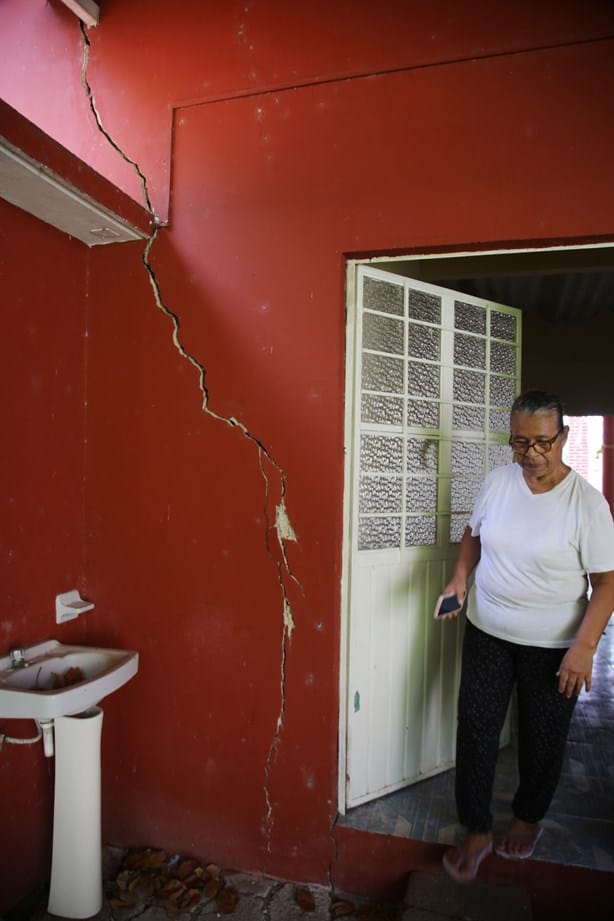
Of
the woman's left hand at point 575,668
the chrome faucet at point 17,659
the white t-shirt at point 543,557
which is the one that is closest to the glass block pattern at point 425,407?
the white t-shirt at point 543,557

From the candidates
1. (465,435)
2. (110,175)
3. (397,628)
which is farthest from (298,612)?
(110,175)

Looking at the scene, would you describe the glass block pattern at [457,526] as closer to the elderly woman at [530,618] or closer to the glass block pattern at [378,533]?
the glass block pattern at [378,533]

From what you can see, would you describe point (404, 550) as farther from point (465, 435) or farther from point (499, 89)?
point (499, 89)

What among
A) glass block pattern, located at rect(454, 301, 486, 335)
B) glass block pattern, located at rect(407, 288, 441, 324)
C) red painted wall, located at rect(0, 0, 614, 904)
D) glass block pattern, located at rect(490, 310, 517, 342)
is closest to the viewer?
red painted wall, located at rect(0, 0, 614, 904)

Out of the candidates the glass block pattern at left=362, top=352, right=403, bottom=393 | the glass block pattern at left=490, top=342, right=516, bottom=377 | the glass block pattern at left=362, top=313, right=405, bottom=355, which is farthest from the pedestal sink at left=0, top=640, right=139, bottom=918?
the glass block pattern at left=490, top=342, right=516, bottom=377

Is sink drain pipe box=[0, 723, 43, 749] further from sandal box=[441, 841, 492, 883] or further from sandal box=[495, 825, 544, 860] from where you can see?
sandal box=[495, 825, 544, 860]

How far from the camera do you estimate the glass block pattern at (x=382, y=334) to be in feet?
7.74

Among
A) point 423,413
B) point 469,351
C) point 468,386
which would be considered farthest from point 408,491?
point 469,351

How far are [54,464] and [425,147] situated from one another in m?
1.72

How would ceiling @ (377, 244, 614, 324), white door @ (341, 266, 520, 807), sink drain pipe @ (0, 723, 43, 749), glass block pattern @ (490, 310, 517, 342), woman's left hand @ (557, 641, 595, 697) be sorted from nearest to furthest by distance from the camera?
woman's left hand @ (557, 641, 595, 697), sink drain pipe @ (0, 723, 43, 749), white door @ (341, 266, 520, 807), glass block pattern @ (490, 310, 517, 342), ceiling @ (377, 244, 614, 324)

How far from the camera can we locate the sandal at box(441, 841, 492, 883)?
201 centimetres

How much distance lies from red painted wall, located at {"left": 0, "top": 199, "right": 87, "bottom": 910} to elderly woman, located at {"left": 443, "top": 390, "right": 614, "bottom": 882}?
4.73 feet

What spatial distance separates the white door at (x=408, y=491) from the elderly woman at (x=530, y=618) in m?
0.38

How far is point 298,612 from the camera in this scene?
7.41ft
